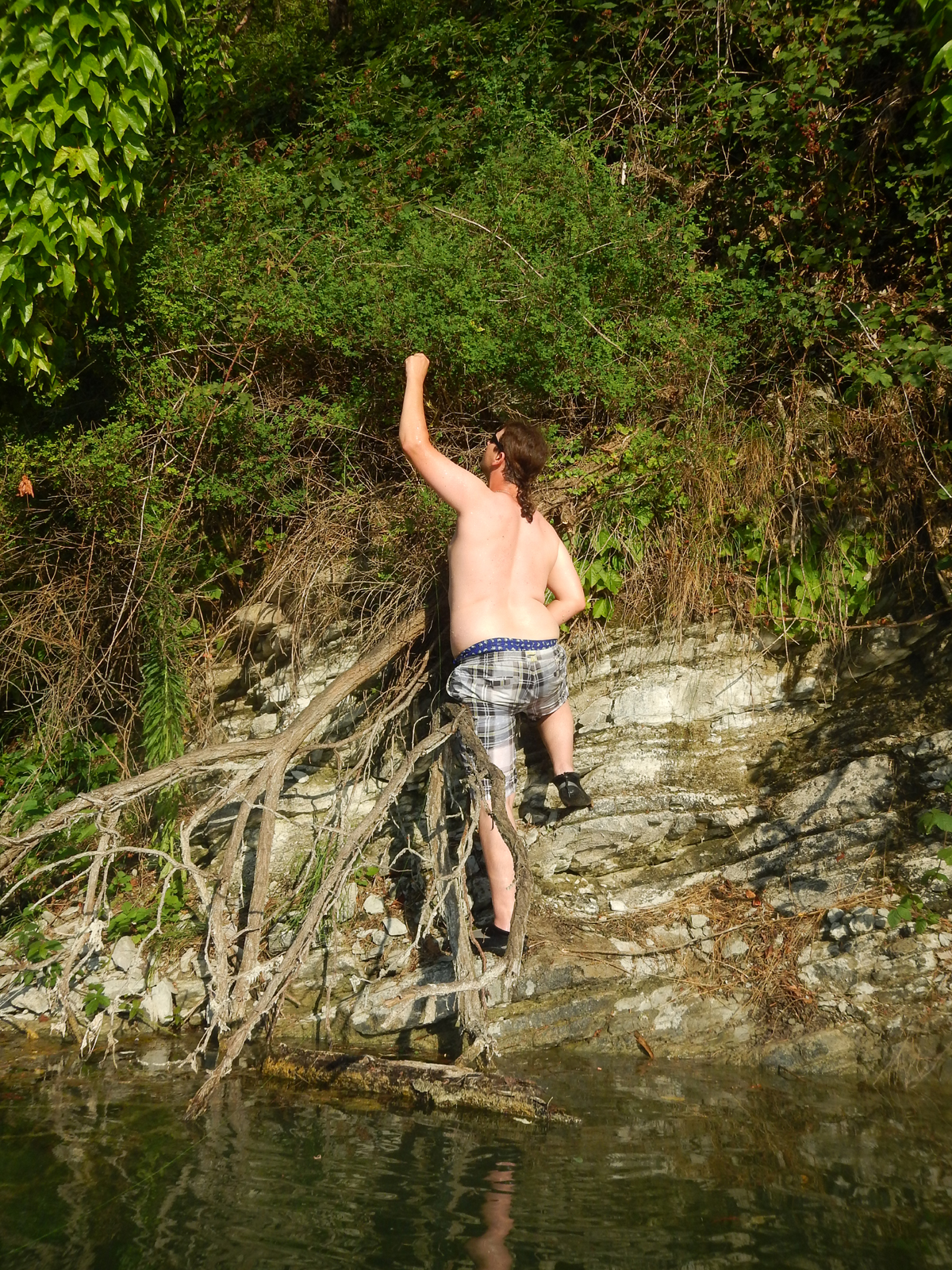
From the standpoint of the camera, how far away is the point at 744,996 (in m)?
4.18

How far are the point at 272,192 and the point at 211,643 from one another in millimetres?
2625

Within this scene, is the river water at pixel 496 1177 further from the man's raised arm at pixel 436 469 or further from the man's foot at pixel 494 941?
the man's raised arm at pixel 436 469

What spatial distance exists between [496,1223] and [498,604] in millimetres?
2269

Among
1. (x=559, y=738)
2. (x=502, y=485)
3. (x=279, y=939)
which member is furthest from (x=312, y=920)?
(x=502, y=485)

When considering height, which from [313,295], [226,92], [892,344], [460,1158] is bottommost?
[460,1158]

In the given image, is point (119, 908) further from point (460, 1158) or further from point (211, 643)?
point (460, 1158)

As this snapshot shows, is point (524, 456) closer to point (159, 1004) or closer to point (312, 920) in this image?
point (312, 920)

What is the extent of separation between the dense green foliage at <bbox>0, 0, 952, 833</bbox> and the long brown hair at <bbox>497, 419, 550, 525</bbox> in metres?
0.81

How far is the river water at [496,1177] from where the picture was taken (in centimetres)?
284

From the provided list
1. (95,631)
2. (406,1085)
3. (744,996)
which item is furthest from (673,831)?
(95,631)

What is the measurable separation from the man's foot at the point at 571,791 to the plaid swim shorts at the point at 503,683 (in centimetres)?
23

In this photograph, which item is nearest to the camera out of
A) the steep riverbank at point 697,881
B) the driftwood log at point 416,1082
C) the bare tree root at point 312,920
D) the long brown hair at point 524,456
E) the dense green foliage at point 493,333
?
the driftwood log at point 416,1082

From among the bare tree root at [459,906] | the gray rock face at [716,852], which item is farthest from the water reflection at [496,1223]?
the gray rock face at [716,852]

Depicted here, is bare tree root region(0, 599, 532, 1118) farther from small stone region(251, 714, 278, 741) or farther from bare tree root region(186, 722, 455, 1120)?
small stone region(251, 714, 278, 741)
